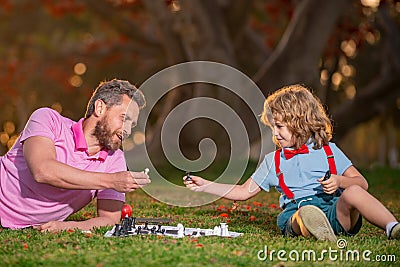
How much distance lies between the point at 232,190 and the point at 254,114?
327 inches

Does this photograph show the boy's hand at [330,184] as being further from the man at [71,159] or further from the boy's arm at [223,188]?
the man at [71,159]

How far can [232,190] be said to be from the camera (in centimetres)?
594

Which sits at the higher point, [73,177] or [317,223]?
[73,177]

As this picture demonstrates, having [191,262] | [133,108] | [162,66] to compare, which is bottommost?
[191,262]

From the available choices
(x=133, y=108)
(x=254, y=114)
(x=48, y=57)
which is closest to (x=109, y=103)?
(x=133, y=108)

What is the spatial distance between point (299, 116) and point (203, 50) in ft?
32.1

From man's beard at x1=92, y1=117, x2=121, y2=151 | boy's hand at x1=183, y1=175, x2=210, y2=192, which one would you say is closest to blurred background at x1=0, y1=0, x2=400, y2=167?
man's beard at x1=92, y1=117, x2=121, y2=151

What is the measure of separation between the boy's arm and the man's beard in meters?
0.64

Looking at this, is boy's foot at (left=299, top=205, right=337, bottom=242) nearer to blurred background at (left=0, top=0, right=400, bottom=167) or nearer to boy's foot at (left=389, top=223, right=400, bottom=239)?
boy's foot at (left=389, top=223, right=400, bottom=239)

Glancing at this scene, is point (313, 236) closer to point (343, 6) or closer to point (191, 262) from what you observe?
point (191, 262)

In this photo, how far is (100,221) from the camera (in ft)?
19.2

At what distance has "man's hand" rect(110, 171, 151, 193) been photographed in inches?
205

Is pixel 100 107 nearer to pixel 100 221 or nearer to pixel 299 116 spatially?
pixel 100 221

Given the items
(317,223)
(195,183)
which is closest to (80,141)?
(195,183)
